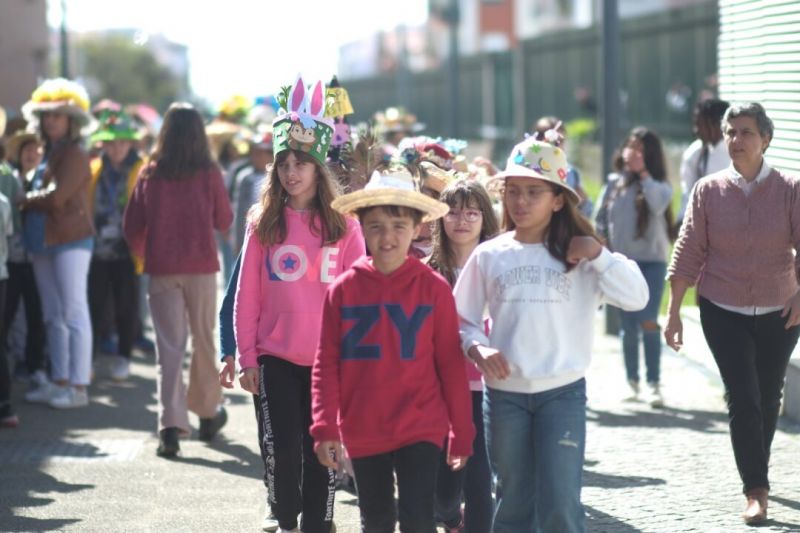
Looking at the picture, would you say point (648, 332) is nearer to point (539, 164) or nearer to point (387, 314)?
point (539, 164)

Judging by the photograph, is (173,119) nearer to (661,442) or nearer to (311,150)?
(311,150)

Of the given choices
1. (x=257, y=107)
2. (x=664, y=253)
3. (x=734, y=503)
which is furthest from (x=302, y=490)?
(x=257, y=107)

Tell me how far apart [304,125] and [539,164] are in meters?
1.38

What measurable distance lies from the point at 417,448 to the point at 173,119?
4.41 m

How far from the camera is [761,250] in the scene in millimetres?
7438

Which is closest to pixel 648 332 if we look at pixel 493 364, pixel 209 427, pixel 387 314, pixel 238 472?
pixel 209 427

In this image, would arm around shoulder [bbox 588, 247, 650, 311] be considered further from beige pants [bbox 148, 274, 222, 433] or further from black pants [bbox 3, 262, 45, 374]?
black pants [bbox 3, 262, 45, 374]

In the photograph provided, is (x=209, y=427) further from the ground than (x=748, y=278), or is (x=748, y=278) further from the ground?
(x=748, y=278)

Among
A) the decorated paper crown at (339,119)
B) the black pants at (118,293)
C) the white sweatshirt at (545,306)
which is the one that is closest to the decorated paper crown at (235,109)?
the black pants at (118,293)

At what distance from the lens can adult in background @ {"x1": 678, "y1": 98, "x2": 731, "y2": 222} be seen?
1071 centimetres

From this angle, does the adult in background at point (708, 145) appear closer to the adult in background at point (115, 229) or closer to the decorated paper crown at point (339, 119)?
the decorated paper crown at point (339, 119)

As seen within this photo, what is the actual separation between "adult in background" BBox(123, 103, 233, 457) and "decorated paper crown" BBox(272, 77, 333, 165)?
2559 mm

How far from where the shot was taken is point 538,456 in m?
5.79

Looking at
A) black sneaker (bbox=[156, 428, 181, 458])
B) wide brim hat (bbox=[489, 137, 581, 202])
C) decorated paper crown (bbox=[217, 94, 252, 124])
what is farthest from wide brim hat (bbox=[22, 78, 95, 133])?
wide brim hat (bbox=[489, 137, 581, 202])
